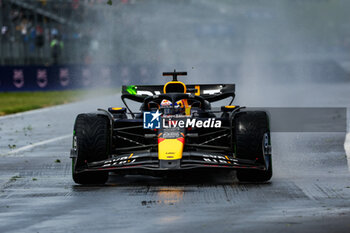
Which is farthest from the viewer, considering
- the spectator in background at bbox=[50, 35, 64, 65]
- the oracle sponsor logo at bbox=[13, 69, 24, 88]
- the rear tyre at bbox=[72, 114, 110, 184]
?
the spectator in background at bbox=[50, 35, 64, 65]

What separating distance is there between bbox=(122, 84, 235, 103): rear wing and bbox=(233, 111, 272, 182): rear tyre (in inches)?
123

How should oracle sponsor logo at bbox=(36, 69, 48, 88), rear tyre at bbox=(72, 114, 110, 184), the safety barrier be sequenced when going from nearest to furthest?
1. rear tyre at bbox=(72, 114, 110, 184)
2. the safety barrier
3. oracle sponsor logo at bbox=(36, 69, 48, 88)

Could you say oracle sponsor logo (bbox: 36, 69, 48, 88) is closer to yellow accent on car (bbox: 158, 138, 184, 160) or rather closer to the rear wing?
the rear wing

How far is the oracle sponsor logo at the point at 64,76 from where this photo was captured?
132 feet

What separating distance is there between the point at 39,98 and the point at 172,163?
90.4ft

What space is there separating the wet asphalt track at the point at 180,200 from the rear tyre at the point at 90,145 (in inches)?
8.2

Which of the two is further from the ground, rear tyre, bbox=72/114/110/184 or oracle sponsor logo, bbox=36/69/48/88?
rear tyre, bbox=72/114/110/184

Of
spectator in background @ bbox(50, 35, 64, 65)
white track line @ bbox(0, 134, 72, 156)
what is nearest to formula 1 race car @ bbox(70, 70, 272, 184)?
white track line @ bbox(0, 134, 72, 156)

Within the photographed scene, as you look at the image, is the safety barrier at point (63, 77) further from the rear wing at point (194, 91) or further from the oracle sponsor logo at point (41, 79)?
the rear wing at point (194, 91)

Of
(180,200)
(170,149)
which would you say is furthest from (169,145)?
(180,200)

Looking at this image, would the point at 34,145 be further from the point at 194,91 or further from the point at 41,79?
the point at 41,79

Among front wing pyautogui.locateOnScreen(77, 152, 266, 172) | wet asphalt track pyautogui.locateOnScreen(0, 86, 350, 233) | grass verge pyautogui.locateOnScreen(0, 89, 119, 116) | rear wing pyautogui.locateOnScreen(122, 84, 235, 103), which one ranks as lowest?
grass verge pyautogui.locateOnScreen(0, 89, 119, 116)

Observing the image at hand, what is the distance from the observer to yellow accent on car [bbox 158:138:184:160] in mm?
9547

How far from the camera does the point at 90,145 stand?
9.96 metres
